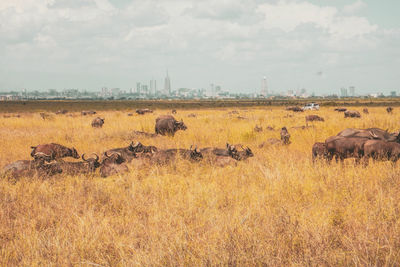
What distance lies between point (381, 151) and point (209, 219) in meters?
6.43

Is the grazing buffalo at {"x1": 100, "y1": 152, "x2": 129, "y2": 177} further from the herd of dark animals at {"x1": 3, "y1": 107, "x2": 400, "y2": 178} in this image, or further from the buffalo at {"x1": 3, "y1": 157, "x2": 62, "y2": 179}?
the buffalo at {"x1": 3, "y1": 157, "x2": 62, "y2": 179}

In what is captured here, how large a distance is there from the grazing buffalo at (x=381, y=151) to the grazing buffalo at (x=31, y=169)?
8.93 m

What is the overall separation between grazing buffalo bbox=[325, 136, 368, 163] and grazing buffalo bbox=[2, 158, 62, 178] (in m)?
8.31

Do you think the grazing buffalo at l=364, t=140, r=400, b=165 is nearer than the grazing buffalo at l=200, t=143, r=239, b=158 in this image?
Yes

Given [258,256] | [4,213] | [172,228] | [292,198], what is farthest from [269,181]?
[4,213]

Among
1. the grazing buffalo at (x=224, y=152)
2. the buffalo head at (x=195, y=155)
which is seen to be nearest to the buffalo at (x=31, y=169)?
the buffalo head at (x=195, y=155)

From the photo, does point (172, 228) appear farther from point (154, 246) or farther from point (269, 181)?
point (269, 181)

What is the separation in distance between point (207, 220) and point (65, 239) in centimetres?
207

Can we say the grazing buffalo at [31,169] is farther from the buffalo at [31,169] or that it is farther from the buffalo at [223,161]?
the buffalo at [223,161]

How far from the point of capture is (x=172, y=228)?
14.9 ft

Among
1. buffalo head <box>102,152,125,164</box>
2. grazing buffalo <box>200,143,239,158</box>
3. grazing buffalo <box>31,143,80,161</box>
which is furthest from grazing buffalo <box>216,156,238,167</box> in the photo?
grazing buffalo <box>31,143,80,161</box>

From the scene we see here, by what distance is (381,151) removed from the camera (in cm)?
853

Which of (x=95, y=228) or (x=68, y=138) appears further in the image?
(x=68, y=138)

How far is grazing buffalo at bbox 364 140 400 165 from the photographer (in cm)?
852
